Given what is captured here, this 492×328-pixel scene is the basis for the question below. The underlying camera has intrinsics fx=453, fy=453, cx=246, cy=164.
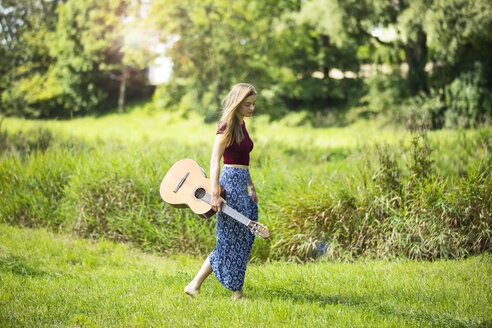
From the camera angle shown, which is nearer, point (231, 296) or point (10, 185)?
point (231, 296)

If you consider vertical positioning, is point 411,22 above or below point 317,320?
above

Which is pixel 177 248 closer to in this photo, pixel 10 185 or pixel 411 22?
pixel 10 185

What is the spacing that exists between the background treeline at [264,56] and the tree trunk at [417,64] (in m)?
0.05

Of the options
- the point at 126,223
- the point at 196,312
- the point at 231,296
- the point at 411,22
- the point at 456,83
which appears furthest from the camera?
the point at 456,83

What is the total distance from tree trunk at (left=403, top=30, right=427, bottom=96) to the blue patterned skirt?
1839 centimetres

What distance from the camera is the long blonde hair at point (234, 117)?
3791 mm

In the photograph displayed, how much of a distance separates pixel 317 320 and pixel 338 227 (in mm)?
2400

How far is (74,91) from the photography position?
2753 cm

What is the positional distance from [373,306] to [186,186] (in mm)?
1894

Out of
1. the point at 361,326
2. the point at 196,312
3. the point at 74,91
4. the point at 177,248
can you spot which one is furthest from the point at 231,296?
the point at 74,91

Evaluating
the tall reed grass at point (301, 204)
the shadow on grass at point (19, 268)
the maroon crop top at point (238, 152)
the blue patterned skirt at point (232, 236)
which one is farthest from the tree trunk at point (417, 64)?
the shadow on grass at point (19, 268)

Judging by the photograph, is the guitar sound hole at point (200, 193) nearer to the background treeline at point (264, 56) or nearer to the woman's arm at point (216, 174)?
the woman's arm at point (216, 174)

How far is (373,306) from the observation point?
12.5ft

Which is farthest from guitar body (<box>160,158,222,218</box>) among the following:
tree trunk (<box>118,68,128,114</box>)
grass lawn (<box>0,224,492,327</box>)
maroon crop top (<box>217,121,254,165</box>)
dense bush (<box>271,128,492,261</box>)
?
tree trunk (<box>118,68,128,114</box>)
